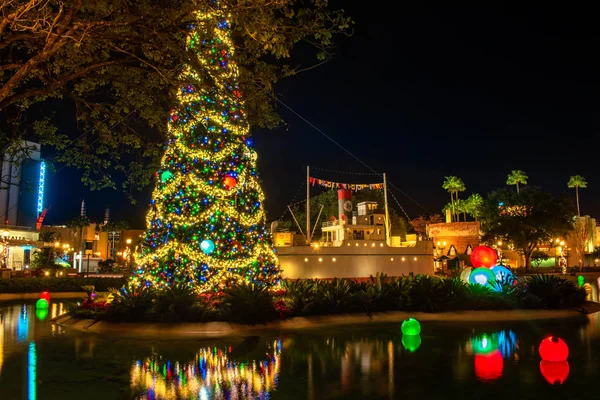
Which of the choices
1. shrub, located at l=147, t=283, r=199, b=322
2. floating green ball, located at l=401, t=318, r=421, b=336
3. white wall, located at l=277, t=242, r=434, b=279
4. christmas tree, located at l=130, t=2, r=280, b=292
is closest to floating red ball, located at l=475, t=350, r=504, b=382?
floating green ball, located at l=401, t=318, r=421, b=336

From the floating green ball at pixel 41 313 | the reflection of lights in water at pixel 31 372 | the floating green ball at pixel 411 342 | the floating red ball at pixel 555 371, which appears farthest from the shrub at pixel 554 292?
the floating green ball at pixel 41 313

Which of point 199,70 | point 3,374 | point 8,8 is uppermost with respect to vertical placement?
point 8,8

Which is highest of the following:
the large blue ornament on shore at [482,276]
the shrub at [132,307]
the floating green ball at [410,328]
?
the large blue ornament on shore at [482,276]

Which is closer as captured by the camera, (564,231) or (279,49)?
(279,49)

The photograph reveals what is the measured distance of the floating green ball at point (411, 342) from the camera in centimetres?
1120

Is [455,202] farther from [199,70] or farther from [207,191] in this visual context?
[199,70]

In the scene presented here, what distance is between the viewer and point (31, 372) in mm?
8891

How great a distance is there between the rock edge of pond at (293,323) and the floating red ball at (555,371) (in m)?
6.80

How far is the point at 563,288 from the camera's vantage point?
18531 mm

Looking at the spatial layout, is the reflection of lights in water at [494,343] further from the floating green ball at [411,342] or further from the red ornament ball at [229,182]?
the red ornament ball at [229,182]

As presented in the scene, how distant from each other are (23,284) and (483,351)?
2839 centimetres

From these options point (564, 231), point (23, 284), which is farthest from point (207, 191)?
point (564, 231)

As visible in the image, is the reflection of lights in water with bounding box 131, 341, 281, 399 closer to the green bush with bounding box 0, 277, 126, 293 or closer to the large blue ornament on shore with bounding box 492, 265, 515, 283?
the large blue ornament on shore with bounding box 492, 265, 515, 283

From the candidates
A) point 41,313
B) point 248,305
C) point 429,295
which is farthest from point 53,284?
point 429,295
